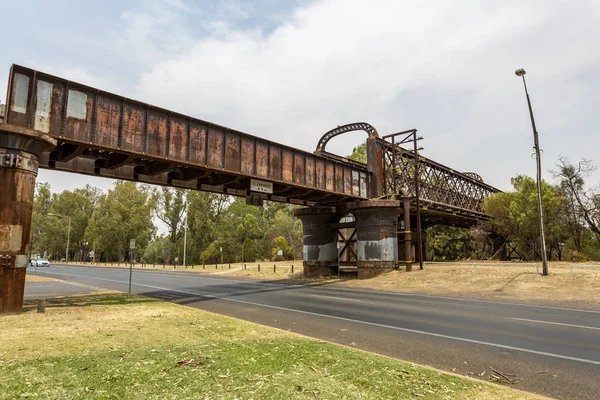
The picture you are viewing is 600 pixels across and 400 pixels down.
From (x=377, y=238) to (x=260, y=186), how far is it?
11.2 meters

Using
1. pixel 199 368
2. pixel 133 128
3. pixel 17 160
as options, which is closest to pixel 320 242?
pixel 133 128

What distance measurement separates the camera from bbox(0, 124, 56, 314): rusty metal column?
11.1m

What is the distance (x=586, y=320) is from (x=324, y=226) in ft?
69.9

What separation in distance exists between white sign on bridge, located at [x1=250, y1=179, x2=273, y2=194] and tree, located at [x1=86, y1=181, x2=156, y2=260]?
66.9 metres

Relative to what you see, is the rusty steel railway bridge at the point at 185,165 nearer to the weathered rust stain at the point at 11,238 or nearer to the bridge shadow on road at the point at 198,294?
the weathered rust stain at the point at 11,238

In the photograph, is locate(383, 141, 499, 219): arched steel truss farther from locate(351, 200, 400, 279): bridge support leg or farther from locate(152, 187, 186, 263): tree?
locate(152, 187, 186, 263): tree

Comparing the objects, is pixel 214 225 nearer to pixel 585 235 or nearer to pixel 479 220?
pixel 479 220

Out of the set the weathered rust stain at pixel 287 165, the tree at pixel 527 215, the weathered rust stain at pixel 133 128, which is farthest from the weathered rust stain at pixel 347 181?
the tree at pixel 527 215

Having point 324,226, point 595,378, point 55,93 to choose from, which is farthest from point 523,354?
point 324,226

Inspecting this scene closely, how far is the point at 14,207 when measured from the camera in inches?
452

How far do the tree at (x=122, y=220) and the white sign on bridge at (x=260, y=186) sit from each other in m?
66.9

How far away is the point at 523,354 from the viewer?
726 centimetres

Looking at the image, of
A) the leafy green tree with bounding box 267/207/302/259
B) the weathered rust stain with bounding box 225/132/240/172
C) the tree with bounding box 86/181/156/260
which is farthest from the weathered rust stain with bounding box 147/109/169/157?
the tree with bounding box 86/181/156/260

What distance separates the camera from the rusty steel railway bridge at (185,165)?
11711 mm
